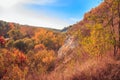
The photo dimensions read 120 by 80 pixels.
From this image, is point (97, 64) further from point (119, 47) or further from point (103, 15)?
point (103, 15)

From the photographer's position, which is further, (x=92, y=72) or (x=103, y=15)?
(x=103, y=15)

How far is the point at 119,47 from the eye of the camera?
35.3 feet

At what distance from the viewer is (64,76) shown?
27.8ft

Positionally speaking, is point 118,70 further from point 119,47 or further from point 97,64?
point 119,47

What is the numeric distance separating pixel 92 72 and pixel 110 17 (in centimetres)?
393

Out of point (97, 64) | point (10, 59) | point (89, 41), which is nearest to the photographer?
point (97, 64)

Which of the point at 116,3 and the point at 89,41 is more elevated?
the point at 116,3

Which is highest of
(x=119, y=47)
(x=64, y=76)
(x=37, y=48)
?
(x=119, y=47)

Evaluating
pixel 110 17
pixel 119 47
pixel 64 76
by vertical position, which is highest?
pixel 110 17

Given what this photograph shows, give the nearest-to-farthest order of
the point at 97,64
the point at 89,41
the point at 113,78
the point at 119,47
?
the point at 113,78
the point at 97,64
the point at 119,47
the point at 89,41

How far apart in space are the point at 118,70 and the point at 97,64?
745 mm

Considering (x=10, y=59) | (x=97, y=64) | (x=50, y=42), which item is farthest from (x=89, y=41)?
(x=50, y=42)

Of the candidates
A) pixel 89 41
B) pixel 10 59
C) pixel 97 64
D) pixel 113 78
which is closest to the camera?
pixel 113 78

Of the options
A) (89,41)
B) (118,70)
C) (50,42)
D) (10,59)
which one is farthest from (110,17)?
(50,42)
